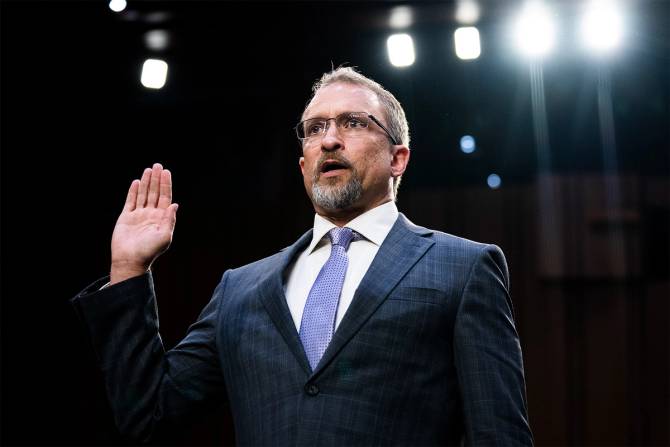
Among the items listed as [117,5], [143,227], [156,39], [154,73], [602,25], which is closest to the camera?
[143,227]

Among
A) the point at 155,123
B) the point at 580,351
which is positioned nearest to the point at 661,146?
the point at 580,351

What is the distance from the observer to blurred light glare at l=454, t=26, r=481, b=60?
2.97m

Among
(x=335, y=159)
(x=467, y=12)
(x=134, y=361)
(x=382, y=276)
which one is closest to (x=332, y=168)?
(x=335, y=159)

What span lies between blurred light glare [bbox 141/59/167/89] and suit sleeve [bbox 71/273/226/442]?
83.0 inches

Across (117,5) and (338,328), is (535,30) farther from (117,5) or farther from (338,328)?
(338,328)

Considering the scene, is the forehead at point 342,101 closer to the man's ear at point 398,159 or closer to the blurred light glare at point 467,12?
the man's ear at point 398,159

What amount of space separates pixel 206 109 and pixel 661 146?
195cm

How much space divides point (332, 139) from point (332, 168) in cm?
5

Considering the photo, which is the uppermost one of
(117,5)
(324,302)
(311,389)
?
(117,5)

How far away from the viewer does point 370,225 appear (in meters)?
1.31

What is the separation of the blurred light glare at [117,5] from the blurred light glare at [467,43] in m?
1.29

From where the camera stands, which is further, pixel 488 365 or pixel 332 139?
pixel 332 139

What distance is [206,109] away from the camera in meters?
3.28

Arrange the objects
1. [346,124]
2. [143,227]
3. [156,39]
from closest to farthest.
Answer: [143,227] → [346,124] → [156,39]
